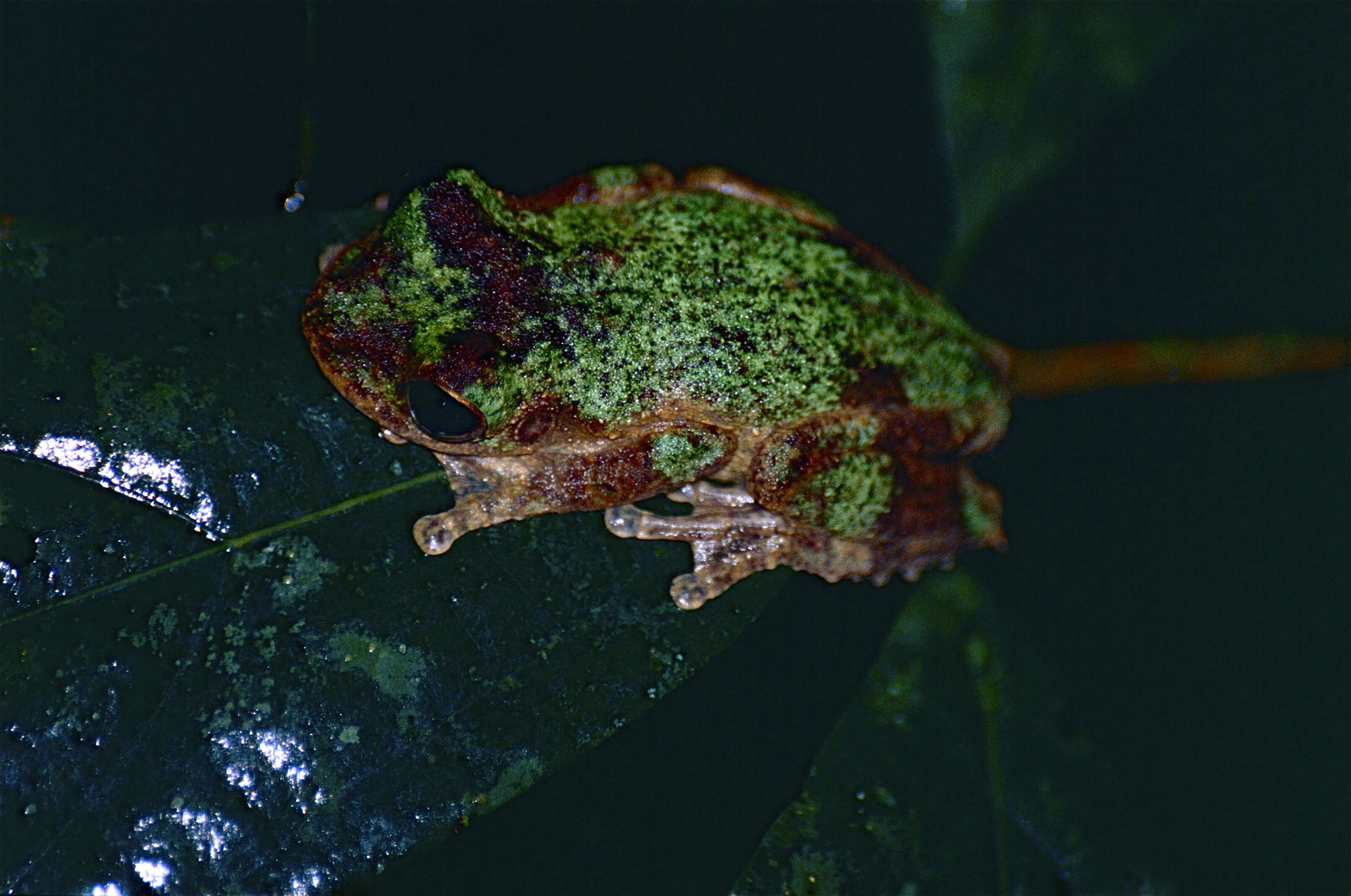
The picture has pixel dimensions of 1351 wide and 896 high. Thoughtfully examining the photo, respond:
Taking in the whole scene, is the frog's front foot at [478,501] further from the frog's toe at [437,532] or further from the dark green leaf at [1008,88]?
the dark green leaf at [1008,88]

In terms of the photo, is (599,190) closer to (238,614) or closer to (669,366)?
(669,366)

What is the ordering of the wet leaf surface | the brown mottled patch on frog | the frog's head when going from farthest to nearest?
the brown mottled patch on frog → the frog's head → the wet leaf surface

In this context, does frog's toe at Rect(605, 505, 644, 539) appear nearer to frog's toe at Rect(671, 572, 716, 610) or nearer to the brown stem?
frog's toe at Rect(671, 572, 716, 610)

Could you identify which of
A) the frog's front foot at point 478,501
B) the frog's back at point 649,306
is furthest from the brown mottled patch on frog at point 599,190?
the frog's front foot at point 478,501

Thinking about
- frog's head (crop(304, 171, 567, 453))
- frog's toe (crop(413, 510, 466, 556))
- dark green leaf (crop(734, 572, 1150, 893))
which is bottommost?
dark green leaf (crop(734, 572, 1150, 893))

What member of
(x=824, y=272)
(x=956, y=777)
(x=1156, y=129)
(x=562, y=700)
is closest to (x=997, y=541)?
(x=956, y=777)

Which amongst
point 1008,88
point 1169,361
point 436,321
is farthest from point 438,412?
point 1169,361

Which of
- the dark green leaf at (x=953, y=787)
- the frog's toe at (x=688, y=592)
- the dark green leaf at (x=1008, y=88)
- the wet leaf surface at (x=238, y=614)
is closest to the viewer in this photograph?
the wet leaf surface at (x=238, y=614)

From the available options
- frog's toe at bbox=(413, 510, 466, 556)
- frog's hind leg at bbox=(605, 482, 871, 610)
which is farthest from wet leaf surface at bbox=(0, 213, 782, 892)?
frog's hind leg at bbox=(605, 482, 871, 610)
